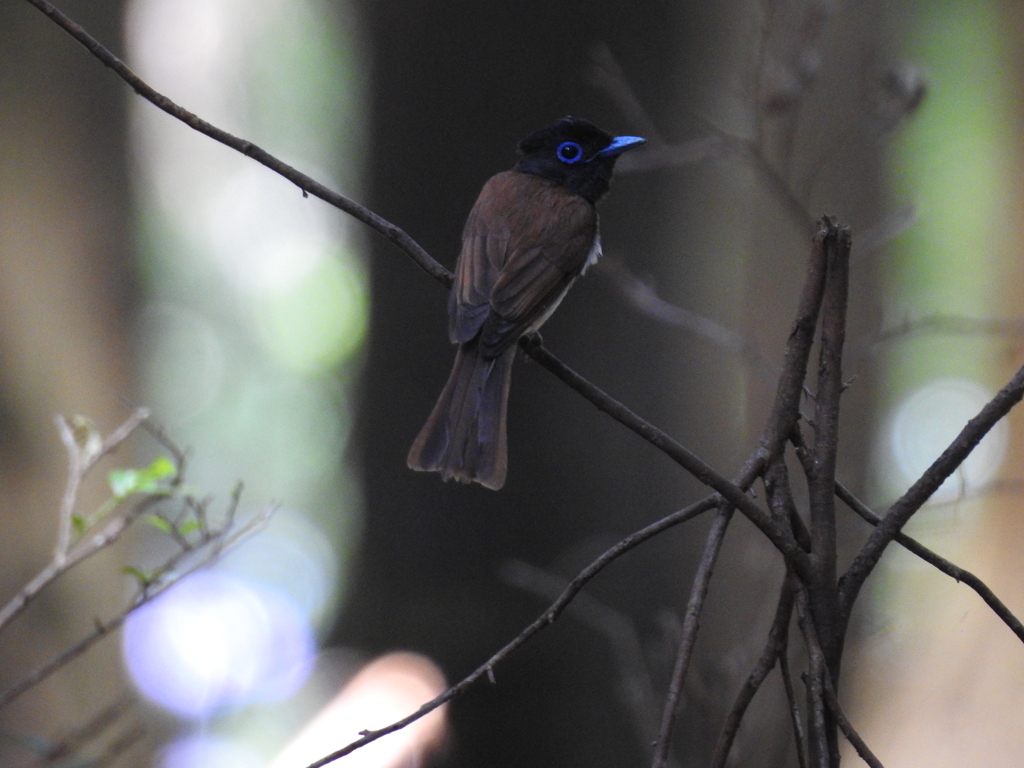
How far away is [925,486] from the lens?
109 centimetres

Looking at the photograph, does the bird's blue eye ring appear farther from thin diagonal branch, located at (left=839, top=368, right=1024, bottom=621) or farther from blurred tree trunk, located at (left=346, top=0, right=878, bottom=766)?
thin diagonal branch, located at (left=839, top=368, right=1024, bottom=621)

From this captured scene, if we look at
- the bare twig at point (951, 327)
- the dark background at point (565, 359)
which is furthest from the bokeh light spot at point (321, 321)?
the bare twig at point (951, 327)

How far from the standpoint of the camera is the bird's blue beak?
9.88 feet

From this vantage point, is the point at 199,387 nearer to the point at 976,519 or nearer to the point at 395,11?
the point at 395,11

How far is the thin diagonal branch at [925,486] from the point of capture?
1.09m

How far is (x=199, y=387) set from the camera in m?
5.48

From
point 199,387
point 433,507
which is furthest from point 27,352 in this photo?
point 433,507

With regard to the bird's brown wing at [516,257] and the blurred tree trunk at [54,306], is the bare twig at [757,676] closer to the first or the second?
the bird's brown wing at [516,257]

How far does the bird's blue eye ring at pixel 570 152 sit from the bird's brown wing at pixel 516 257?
Answer: 121 mm

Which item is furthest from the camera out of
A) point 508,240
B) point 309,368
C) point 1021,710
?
point 309,368

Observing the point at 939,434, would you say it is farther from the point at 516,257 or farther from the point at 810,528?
the point at 810,528

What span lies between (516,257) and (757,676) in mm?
1692

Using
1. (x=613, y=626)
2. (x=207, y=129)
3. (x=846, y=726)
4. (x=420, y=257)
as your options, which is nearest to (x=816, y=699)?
(x=846, y=726)

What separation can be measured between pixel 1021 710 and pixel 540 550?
1.82m
